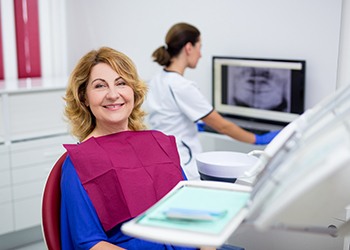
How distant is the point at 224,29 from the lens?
10.3 feet

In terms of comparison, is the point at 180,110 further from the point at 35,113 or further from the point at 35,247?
the point at 35,247

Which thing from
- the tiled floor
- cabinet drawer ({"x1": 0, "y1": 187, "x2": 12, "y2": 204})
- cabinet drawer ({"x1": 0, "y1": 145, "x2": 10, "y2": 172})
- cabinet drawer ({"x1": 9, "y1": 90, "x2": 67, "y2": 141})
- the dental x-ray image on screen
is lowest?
the tiled floor

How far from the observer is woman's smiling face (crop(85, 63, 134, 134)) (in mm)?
1495

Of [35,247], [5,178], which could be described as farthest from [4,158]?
[35,247]

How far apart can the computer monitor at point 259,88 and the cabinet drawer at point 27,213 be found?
1.34 metres

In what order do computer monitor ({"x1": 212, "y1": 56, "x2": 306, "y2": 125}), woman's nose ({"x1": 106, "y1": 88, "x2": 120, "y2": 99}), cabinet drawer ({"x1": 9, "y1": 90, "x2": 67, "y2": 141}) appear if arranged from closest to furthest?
woman's nose ({"x1": 106, "y1": 88, "x2": 120, "y2": 99}), computer monitor ({"x1": 212, "y1": 56, "x2": 306, "y2": 125}), cabinet drawer ({"x1": 9, "y1": 90, "x2": 67, "y2": 141})

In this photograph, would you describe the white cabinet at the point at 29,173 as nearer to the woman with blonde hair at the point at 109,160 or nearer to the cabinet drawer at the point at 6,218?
the cabinet drawer at the point at 6,218

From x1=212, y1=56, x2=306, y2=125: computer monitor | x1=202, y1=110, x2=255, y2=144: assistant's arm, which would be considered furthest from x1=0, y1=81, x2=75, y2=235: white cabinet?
x1=202, y1=110, x2=255, y2=144: assistant's arm

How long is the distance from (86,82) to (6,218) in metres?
1.75

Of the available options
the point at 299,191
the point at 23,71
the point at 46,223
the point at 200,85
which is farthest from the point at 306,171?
the point at 23,71

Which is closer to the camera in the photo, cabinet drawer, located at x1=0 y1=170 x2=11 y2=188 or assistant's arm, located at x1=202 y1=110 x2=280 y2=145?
assistant's arm, located at x1=202 y1=110 x2=280 y2=145

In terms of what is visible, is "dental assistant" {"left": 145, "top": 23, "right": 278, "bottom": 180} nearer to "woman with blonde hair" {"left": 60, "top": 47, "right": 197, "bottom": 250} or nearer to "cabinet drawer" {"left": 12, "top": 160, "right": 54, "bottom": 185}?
"woman with blonde hair" {"left": 60, "top": 47, "right": 197, "bottom": 250}

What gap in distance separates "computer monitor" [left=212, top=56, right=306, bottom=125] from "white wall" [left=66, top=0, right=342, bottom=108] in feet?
0.23

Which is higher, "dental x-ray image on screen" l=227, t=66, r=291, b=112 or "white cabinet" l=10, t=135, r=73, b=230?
"dental x-ray image on screen" l=227, t=66, r=291, b=112
